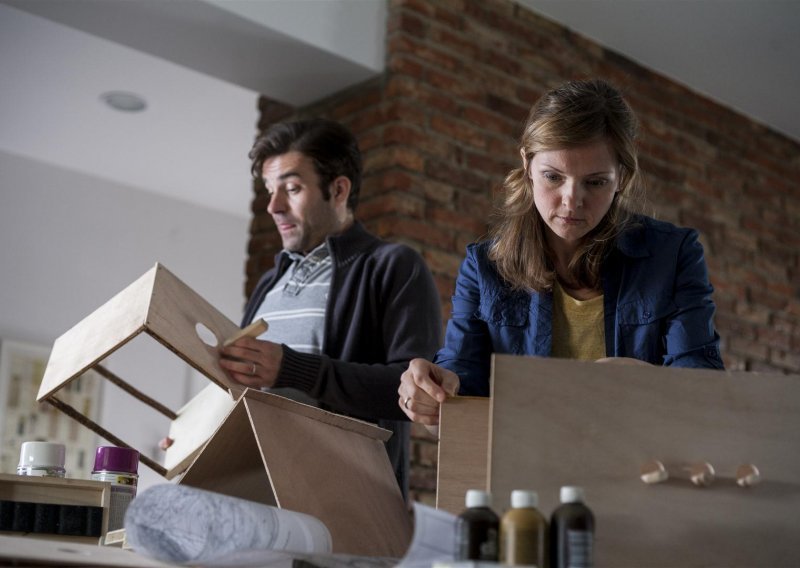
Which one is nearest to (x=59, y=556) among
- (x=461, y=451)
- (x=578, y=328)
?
(x=461, y=451)

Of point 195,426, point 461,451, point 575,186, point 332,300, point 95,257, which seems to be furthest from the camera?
point 95,257

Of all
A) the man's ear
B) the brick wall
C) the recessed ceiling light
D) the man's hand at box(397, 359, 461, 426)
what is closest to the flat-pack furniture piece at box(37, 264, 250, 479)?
the man's hand at box(397, 359, 461, 426)

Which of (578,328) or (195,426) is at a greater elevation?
(578,328)

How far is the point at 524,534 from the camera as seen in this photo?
883 mm

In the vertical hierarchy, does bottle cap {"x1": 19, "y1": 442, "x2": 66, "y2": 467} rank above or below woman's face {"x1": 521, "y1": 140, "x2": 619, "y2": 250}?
below

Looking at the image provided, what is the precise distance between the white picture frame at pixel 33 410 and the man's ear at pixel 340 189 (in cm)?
273

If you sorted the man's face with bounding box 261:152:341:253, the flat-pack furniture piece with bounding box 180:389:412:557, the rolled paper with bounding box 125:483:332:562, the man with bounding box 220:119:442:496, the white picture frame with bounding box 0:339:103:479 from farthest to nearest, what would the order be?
the white picture frame with bounding box 0:339:103:479, the man's face with bounding box 261:152:341:253, the man with bounding box 220:119:442:496, the flat-pack furniture piece with bounding box 180:389:412:557, the rolled paper with bounding box 125:483:332:562

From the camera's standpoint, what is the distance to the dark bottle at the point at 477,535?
34.9 inches

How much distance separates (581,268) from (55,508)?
0.80m

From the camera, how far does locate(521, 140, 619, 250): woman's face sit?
4.67 ft

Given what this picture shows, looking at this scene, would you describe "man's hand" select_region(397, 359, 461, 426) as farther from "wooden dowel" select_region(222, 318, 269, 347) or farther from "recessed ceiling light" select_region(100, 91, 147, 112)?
"recessed ceiling light" select_region(100, 91, 147, 112)

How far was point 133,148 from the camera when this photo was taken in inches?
190

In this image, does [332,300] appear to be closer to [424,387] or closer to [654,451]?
[424,387]

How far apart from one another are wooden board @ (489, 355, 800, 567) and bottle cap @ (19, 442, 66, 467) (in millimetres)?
770
